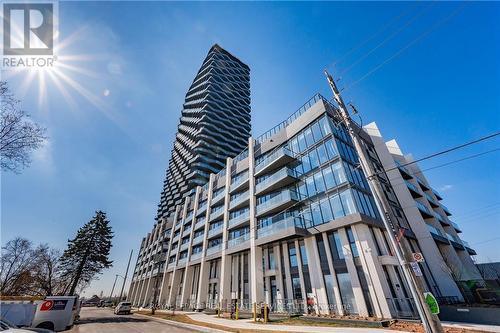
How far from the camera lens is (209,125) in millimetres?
71125

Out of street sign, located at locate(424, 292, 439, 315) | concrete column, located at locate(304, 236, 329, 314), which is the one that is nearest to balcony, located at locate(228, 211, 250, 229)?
concrete column, located at locate(304, 236, 329, 314)

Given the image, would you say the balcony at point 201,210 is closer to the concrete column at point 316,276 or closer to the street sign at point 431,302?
the concrete column at point 316,276

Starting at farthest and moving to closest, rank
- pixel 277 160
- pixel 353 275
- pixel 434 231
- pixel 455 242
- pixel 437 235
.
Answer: pixel 455 242, pixel 434 231, pixel 437 235, pixel 277 160, pixel 353 275

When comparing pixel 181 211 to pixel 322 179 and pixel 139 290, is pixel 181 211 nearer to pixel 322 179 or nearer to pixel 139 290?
pixel 139 290

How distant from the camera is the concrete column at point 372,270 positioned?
14391mm

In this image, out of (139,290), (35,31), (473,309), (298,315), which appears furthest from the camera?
(139,290)

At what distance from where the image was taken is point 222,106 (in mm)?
79188

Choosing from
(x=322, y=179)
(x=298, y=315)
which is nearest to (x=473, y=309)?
(x=298, y=315)

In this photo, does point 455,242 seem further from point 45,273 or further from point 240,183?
point 45,273

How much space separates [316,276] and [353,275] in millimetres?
3469

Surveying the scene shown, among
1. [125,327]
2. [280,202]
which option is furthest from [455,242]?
[125,327]

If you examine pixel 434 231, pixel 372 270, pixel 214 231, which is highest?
pixel 214 231

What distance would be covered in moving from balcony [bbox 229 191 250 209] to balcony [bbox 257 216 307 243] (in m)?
6.83

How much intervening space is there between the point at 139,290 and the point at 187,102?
66992 millimetres
